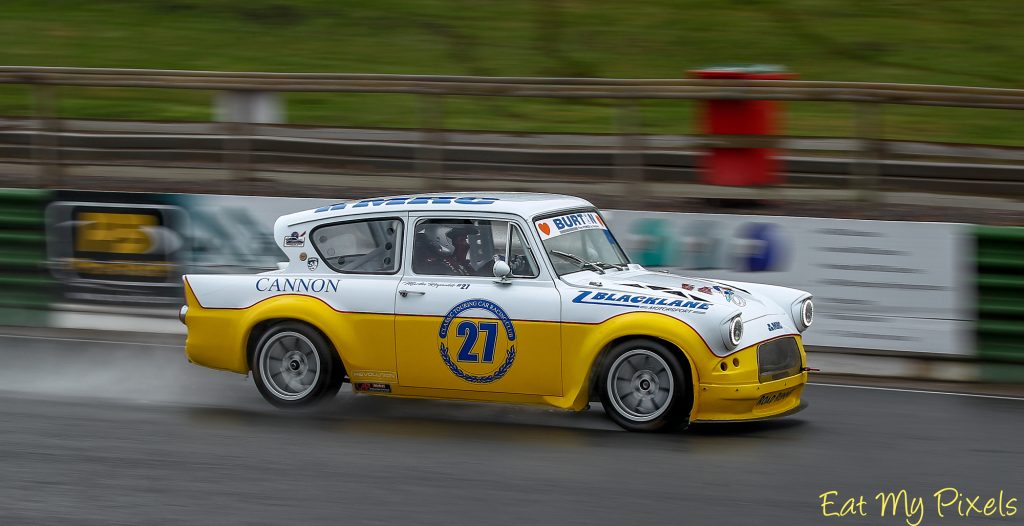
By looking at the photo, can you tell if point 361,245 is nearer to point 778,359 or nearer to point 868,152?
point 778,359

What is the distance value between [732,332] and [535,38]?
47.9 feet

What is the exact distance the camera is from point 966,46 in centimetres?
1942

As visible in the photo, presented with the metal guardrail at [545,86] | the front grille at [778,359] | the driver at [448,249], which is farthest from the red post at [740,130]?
the driver at [448,249]

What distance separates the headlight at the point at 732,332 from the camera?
7312 millimetres

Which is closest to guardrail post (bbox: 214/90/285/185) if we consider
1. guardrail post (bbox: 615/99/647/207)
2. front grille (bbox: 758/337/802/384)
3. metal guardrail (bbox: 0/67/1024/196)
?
metal guardrail (bbox: 0/67/1024/196)

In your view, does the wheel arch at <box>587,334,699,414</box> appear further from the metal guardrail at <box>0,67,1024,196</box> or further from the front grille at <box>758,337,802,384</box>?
the metal guardrail at <box>0,67,1024,196</box>

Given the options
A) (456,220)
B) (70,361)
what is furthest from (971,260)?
(70,361)

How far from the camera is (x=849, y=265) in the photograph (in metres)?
10.2

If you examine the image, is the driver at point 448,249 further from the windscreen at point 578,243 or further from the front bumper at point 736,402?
the front bumper at point 736,402

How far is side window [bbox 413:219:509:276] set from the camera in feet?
26.3

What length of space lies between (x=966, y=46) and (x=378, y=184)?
11.5 metres

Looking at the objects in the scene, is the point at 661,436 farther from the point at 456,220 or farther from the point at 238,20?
the point at 238,20

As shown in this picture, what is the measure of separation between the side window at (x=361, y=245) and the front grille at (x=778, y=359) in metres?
2.53

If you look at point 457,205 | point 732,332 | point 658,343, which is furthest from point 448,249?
point 732,332
